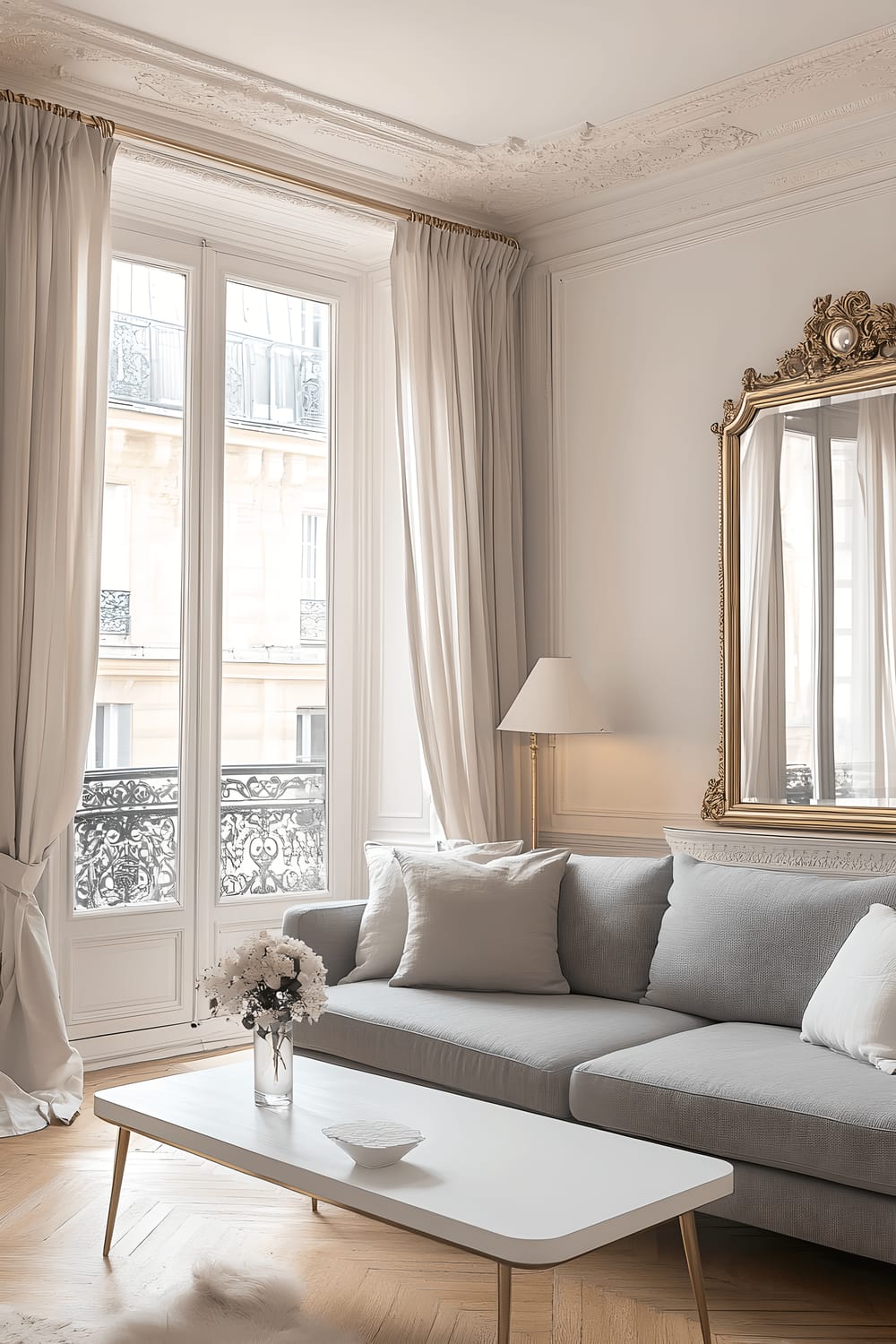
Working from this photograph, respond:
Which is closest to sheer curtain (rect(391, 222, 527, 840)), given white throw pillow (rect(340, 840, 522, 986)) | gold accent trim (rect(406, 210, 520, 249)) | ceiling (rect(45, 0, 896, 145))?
gold accent trim (rect(406, 210, 520, 249))

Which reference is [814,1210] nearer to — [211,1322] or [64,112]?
[211,1322]

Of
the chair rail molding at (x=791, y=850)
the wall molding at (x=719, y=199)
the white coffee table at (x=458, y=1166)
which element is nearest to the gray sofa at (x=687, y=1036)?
the white coffee table at (x=458, y=1166)

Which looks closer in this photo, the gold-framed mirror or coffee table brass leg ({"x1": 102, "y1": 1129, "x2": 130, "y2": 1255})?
coffee table brass leg ({"x1": 102, "y1": 1129, "x2": 130, "y2": 1255})

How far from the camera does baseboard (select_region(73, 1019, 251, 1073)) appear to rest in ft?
15.2

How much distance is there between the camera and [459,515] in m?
5.16

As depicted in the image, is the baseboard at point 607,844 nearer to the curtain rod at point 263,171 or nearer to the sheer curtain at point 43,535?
the sheer curtain at point 43,535

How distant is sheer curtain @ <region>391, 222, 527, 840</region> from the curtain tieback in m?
1.58

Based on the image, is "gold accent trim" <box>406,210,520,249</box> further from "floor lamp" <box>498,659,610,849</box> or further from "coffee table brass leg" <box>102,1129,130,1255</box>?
"coffee table brass leg" <box>102,1129,130,1255</box>

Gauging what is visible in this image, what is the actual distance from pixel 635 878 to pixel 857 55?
101 inches

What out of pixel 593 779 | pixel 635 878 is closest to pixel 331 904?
pixel 635 878

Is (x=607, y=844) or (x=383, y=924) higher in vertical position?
(x=607, y=844)

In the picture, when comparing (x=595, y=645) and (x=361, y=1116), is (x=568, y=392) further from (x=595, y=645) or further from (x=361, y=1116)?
(x=361, y=1116)

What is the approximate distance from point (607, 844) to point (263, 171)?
9.13 ft

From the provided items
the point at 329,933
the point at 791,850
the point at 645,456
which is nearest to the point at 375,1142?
the point at 329,933
